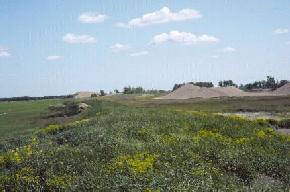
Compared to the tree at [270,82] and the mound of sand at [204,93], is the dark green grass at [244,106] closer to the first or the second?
the mound of sand at [204,93]

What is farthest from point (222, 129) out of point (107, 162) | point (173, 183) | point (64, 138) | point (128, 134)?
point (173, 183)

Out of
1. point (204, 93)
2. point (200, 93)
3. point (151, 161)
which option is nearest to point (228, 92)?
point (204, 93)

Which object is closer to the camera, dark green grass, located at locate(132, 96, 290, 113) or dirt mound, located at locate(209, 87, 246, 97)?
dark green grass, located at locate(132, 96, 290, 113)

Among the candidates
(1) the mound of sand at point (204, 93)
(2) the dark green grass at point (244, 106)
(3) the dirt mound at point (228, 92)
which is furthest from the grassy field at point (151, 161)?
(3) the dirt mound at point (228, 92)

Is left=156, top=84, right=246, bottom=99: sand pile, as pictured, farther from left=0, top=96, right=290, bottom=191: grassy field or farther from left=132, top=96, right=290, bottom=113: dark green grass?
left=0, top=96, right=290, bottom=191: grassy field

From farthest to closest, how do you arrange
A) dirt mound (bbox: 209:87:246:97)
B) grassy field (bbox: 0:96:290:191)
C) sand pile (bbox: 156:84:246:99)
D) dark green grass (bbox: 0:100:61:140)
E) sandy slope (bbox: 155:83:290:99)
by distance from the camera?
1. dirt mound (bbox: 209:87:246:97)
2. sand pile (bbox: 156:84:246:99)
3. sandy slope (bbox: 155:83:290:99)
4. dark green grass (bbox: 0:100:61:140)
5. grassy field (bbox: 0:96:290:191)

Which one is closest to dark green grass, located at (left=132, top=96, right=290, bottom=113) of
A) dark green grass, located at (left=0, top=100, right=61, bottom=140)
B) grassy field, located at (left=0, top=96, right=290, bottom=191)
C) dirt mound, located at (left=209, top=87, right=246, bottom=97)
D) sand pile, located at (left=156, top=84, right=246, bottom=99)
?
dark green grass, located at (left=0, top=100, right=61, bottom=140)

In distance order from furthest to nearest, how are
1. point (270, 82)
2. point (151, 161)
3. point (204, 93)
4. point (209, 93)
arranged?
point (270, 82), point (204, 93), point (209, 93), point (151, 161)

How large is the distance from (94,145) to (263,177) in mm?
7224

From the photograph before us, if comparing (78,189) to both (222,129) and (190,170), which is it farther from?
(222,129)

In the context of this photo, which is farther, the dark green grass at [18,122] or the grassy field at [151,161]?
the dark green grass at [18,122]

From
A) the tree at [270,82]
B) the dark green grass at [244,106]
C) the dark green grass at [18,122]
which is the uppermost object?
the tree at [270,82]

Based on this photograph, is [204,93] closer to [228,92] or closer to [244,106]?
[228,92]

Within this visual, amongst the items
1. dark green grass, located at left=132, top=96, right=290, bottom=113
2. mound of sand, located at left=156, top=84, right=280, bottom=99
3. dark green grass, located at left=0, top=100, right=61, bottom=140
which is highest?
mound of sand, located at left=156, top=84, right=280, bottom=99
